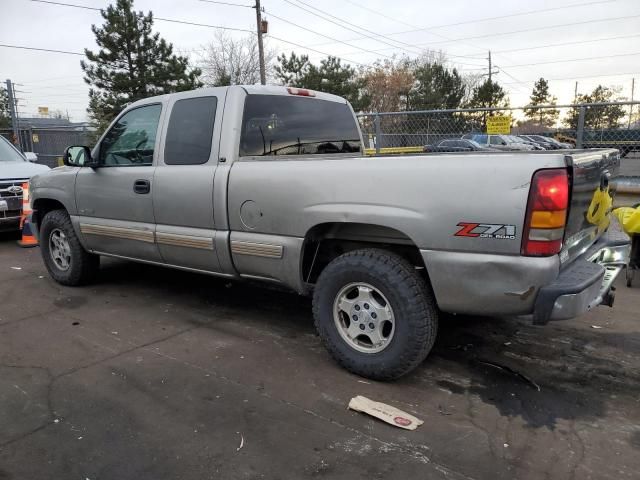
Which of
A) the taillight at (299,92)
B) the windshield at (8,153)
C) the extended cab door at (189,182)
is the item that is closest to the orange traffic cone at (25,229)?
the windshield at (8,153)

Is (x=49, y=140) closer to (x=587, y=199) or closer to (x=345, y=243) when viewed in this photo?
(x=345, y=243)

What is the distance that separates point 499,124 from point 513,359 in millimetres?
5550

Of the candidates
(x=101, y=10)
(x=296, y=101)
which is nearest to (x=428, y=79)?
(x=101, y=10)

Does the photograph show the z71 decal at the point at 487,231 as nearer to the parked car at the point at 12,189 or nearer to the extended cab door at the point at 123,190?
the extended cab door at the point at 123,190

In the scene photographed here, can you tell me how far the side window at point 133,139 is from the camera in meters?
4.49

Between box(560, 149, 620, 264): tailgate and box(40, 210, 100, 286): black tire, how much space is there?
4631 mm

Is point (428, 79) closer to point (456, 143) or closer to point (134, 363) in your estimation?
point (456, 143)

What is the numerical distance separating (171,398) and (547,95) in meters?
63.4

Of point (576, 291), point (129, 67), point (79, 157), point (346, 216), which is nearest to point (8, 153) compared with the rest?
point (79, 157)

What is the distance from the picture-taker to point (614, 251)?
3703 mm

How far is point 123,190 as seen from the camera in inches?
181

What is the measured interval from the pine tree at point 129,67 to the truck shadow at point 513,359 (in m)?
23.6

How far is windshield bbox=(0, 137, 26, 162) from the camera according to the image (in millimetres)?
9055

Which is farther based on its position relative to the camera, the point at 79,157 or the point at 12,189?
the point at 12,189
